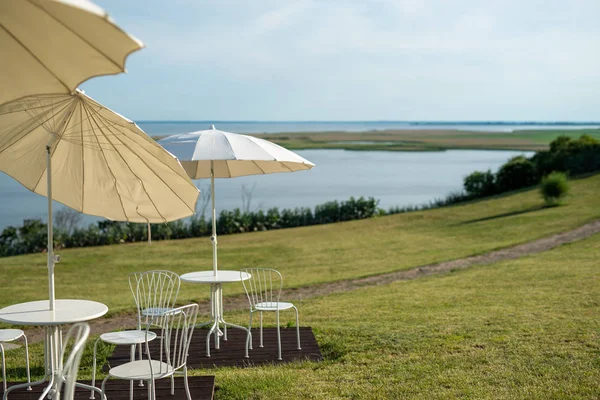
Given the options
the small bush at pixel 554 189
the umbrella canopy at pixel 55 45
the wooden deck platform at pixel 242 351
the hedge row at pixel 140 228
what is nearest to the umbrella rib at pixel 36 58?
the umbrella canopy at pixel 55 45

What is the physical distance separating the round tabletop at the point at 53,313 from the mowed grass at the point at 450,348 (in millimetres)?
1295

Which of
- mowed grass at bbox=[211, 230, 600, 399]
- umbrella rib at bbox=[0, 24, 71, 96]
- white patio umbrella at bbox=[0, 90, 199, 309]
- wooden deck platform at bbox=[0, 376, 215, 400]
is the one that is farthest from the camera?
mowed grass at bbox=[211, 230, 600, 399]

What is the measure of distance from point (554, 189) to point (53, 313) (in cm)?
2173

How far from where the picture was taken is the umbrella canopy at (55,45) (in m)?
2.90

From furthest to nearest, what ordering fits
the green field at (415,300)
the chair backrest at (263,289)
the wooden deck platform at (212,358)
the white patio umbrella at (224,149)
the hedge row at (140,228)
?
the hedge row at (140,228), the chair backrest at (263,289), the white patio umbrella at (224,149), the green field at (415,300), the wooden deck platform at (212,358)

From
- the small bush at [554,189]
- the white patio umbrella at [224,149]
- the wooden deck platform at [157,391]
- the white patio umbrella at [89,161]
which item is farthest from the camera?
the small bush at [554,189]

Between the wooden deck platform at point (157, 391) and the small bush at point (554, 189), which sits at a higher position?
the small bush at point (554, 189)

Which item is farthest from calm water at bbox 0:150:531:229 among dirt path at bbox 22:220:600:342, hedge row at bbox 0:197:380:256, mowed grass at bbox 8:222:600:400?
mowed grass at bbox 8:222:600:400

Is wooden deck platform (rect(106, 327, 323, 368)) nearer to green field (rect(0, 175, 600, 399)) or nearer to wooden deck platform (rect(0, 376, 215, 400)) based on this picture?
green field (rect(0, 175, 600, 399))

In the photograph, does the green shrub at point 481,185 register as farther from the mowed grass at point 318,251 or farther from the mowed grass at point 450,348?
the mowed grass at point 450,348

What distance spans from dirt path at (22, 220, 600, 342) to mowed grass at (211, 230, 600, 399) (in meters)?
1.23

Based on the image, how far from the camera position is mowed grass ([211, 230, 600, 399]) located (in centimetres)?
544

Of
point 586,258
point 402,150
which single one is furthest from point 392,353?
point 402,150

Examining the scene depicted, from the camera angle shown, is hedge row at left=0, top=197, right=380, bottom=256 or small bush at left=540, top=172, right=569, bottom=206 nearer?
hedge row at left=0, top=197, right=380, bottom=256
